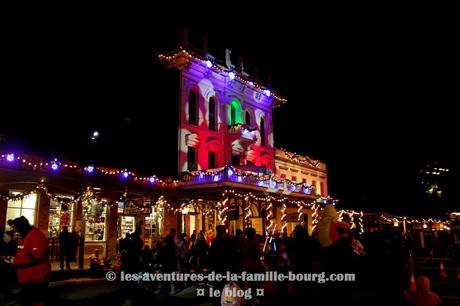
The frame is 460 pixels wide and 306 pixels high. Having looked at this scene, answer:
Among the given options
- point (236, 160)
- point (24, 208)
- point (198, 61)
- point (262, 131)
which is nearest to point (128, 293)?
point (24, 208)

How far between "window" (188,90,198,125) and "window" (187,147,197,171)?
69.7 inches

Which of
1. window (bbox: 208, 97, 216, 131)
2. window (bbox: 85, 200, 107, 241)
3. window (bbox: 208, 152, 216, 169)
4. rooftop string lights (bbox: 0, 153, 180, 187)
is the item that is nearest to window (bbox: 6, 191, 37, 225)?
rooftop string lights (bbox: 0, 153, 180, 187)

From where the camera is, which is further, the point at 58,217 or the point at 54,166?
the point at 58,217

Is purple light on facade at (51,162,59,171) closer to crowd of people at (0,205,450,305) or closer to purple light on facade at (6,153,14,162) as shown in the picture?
purple light on facade at (6,153,14,162)

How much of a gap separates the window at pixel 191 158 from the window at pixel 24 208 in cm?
994

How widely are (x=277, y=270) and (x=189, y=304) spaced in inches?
92.8

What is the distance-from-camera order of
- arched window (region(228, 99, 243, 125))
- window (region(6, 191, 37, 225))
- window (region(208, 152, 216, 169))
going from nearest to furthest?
window (region(6, 191, 37, 225)) → window (region(208, 152, 216, 169)) → arched window (region(228, 99, 243, 125))

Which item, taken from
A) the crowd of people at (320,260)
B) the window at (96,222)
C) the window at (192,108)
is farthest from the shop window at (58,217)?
the window at (192,108)

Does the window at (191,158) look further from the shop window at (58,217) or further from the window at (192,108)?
the shop window at (58,217)

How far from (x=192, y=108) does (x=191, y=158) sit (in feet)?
10.6

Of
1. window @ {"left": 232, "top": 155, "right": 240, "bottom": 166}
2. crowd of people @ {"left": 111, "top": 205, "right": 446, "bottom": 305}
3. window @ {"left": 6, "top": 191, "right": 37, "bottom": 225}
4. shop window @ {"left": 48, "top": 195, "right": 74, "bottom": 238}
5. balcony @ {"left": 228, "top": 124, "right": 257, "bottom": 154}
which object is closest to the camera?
crowd of people @ {"left": 111, "top": 205, "right": 446, "bottom": 305}

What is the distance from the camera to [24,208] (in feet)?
53.5

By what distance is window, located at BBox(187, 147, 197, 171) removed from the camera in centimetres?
2492

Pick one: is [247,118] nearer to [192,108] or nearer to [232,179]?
[192,108]
